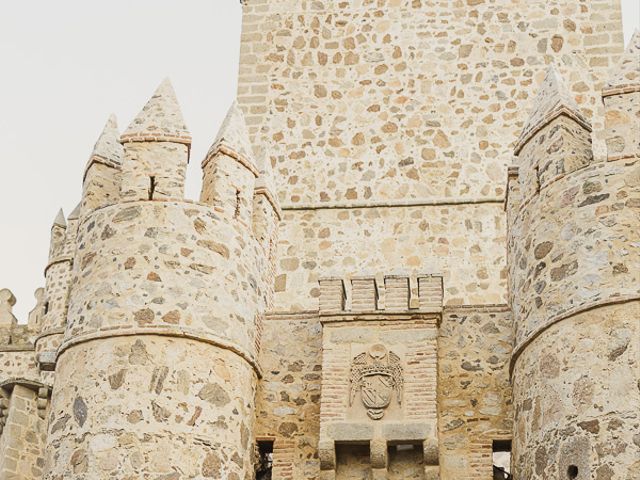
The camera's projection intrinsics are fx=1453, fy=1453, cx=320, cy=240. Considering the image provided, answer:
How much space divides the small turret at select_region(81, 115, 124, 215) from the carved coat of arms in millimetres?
3383

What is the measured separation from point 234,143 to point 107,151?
158 cm

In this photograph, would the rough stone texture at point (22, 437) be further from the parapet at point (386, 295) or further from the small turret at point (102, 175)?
the parapet at point (386, 295)

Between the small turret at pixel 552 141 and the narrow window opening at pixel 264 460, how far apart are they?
3895 mm

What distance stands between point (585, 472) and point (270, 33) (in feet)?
32.0

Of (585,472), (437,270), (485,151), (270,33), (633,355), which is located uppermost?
(270,33)

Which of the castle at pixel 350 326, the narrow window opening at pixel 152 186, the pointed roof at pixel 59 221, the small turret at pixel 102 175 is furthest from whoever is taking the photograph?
the pointed roof at pixel 59 221

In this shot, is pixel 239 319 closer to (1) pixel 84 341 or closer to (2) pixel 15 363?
(1) pixel 84 341

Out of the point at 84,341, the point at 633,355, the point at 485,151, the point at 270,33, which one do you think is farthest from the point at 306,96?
the point at 633,355

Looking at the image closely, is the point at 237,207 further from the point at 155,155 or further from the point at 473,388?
the point at 473,388

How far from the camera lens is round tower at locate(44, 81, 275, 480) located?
14430 mm

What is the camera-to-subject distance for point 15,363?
27.1m

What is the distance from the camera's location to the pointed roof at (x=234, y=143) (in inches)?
637

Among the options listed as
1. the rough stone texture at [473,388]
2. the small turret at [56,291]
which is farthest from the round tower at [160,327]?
the small turret at [56,291]

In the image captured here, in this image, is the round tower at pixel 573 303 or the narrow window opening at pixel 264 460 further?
the narrow window opening at pixel 264 460
